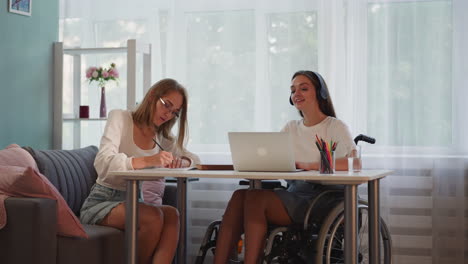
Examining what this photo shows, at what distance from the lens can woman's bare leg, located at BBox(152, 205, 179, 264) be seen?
2.90 m

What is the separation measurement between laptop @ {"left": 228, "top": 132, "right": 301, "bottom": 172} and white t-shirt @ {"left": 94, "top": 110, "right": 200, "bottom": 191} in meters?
0.53

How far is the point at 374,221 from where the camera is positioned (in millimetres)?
2775

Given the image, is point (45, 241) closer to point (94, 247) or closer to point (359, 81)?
point (94, 247)

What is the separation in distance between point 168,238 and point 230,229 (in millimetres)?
294

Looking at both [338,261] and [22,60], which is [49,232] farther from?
[22,60]

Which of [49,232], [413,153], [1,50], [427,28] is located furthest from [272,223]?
[1,50]

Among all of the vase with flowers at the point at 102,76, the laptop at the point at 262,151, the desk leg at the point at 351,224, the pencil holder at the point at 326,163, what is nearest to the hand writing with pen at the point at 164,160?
the laptop at the point at 262,151

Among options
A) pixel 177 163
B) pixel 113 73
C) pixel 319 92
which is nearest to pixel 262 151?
pixel 177 163

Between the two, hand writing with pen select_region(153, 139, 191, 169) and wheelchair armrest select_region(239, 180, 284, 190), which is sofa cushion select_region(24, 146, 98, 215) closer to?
hand writing with pen select_region(153, 139, 191, 169)

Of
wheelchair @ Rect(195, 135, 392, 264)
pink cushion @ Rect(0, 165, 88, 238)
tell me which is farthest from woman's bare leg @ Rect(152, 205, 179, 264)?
pink cushion @ Rect(0, 165, 88, 238)

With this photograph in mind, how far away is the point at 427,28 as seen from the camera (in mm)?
4121

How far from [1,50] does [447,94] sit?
9.30ft

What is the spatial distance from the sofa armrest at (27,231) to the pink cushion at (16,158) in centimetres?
46

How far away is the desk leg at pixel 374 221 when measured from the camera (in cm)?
275
